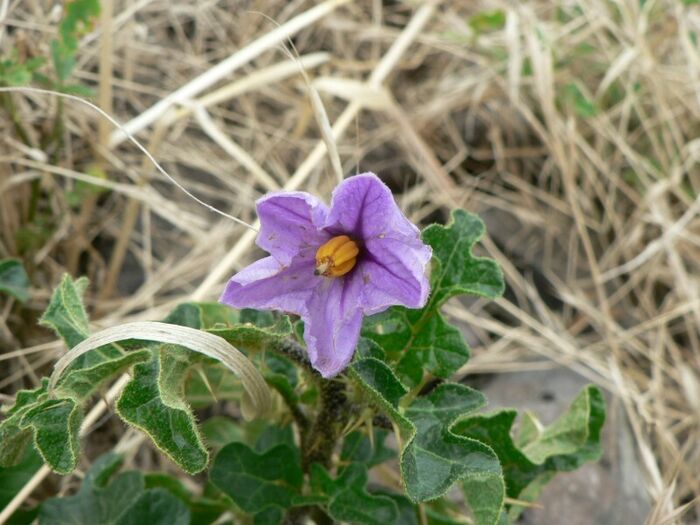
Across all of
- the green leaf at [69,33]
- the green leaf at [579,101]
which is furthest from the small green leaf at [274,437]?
the green leaf at [579,101]

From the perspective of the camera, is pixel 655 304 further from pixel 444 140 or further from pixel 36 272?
pixel 36 272

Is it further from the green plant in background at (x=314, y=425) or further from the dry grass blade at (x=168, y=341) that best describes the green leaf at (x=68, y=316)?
the dry grass blade at (x=168, y=341)

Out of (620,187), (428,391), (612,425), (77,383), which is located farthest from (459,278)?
(620,187)

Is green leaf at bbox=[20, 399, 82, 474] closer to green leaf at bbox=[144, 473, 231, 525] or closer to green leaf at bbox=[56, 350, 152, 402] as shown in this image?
green leaf at bbox=[56, 350, 152, 402]

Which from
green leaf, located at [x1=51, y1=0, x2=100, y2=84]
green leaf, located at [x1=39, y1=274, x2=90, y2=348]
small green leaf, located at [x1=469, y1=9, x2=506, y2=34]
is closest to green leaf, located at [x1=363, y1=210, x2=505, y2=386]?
green leaf, located at [x1=39, y1=274, x2=90, y2=348]

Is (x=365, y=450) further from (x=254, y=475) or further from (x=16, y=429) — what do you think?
(x=16, y=429)
